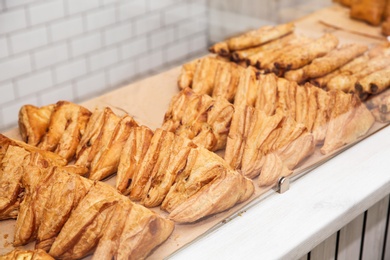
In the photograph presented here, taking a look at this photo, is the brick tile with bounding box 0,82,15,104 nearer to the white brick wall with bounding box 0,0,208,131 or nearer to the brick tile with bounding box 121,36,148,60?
the white brick wall with bounding box 0,0,208,131

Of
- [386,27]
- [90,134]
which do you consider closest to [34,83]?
[90,134]

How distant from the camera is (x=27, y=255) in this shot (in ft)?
3.42

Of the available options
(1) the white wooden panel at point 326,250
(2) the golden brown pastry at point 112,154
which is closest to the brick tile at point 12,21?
(2) the golden brown pastry at point 112,154

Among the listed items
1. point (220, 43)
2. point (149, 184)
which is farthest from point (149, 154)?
point (220, 43)

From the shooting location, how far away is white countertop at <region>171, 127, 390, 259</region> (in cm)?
122

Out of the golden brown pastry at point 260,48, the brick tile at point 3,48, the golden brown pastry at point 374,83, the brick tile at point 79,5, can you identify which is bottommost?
the golden brown pastry at point 374,83

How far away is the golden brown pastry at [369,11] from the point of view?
227cm

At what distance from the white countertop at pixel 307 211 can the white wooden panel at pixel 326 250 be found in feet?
0.44

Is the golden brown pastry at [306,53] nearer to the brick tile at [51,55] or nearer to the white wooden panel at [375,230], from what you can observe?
the white wooden panel at [375,230]

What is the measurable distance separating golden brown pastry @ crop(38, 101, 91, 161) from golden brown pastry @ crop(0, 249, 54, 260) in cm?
35

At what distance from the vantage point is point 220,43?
1988mm

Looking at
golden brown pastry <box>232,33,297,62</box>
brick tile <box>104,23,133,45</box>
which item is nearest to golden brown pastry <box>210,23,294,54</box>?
golden brown pastry <box>232,33,297,62</box>

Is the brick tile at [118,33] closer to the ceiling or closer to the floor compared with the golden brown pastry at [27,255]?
closer to the ceiling

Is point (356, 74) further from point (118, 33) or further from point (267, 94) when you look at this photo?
point (118, 33)
